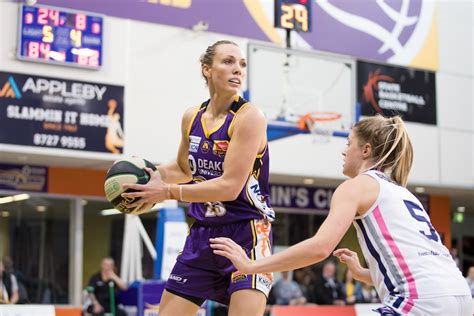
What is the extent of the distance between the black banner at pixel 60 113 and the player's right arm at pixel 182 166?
386 inches

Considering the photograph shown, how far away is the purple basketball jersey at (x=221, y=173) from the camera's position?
5141mm

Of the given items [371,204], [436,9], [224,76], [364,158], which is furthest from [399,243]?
[436,9]

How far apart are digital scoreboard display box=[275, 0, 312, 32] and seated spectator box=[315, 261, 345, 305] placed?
4661 mm

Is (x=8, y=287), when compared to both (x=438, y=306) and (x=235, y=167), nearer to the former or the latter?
(x=235, y=167)

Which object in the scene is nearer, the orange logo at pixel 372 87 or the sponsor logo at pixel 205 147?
the sponsor logo at pixel 205 147

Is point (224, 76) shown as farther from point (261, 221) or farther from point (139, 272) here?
point (139, 272)

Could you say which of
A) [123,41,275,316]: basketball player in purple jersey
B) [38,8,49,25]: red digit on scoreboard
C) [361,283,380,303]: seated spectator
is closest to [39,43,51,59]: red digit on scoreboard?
[38,8,49,25]: red digit on scoreboard

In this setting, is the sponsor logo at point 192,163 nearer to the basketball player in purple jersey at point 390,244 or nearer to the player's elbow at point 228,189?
the player's elbow at point 228,189

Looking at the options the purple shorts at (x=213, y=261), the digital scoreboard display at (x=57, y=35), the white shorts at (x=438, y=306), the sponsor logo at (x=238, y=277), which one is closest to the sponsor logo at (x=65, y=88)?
the digital scoreboard display at (x=57, y=35)

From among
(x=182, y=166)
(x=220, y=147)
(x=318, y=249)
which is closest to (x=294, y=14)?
(x=182, y=166)

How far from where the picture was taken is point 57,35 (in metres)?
14.9

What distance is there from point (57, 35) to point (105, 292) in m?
4.66

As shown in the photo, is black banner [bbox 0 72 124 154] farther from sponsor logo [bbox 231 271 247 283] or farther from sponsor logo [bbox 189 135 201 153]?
sponsor logo [bbox 231 271 247 283]

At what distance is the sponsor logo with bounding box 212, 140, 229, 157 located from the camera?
202 inches
